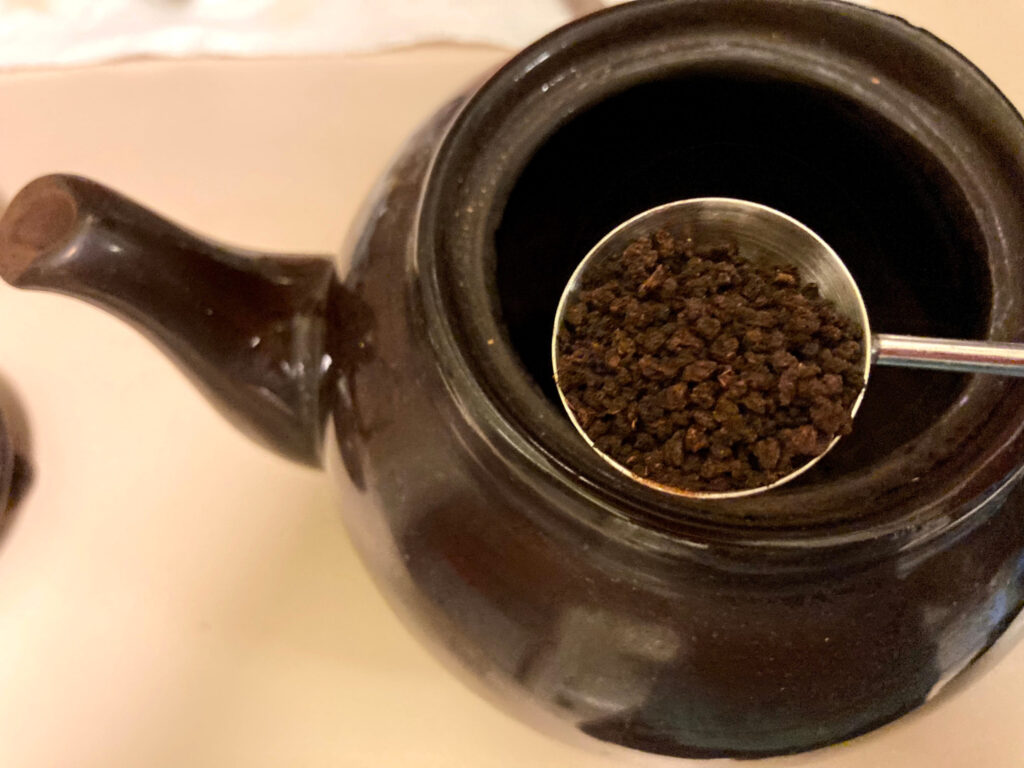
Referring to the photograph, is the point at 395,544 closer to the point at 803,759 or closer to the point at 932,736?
the point at 803,759

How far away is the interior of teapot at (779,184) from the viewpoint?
0.38 meters

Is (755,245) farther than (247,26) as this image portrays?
No

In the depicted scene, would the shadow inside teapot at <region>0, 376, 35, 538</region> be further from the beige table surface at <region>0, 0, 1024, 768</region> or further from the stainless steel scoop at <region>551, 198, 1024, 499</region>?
the stainless steel scoop at <region>551, 198, 1024, 499</region>

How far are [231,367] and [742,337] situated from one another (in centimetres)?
29

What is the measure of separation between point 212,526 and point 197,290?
383 millimetres

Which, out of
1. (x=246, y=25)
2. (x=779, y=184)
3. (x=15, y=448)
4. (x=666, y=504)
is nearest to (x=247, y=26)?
(x=246, y=25)

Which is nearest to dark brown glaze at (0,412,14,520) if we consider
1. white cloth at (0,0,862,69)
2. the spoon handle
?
white cloth at (0,0,862,69)

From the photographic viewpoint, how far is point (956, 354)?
0.38 meters

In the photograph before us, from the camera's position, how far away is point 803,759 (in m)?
0.44

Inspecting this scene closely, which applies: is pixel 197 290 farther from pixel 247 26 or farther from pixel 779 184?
pixel 247 26

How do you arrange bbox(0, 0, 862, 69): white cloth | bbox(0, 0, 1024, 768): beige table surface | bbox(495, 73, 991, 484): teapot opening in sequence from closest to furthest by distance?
bbox(495, 73, 991, 484): teapot opening → bbox(0, 0, 1024, 768): beige table surface → bbox(0, 0, 862, 69): white cloth

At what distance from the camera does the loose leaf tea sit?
1.37ft

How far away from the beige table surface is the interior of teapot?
296 millimetres

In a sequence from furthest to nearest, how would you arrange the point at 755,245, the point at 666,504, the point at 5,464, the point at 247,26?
the point at 247,26
the point at 5,464
the point at 755,245
the point at 666,504
